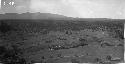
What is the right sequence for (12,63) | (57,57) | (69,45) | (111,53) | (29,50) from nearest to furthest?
(12,63) → (57,57) → (111,53) → (29,50) → (69,45)

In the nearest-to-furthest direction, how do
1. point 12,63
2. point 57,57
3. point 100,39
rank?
point 12,63
point 57,57
point 100,39

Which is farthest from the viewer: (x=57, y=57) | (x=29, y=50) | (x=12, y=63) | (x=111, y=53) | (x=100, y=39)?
(x=100, y=39)

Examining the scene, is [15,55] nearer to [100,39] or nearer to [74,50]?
[74,50]

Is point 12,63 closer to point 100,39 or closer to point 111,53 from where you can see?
point 111,53

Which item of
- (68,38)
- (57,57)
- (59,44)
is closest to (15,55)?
(57,57)

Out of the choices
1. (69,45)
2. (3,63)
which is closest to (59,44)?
(69,45)

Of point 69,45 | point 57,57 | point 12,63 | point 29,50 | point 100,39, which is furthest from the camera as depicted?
point 100,39

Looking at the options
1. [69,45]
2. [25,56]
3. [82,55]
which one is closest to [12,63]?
[25,56]

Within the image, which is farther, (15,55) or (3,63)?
(15,55)

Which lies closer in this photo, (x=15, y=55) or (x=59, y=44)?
(x=15, y=55)
